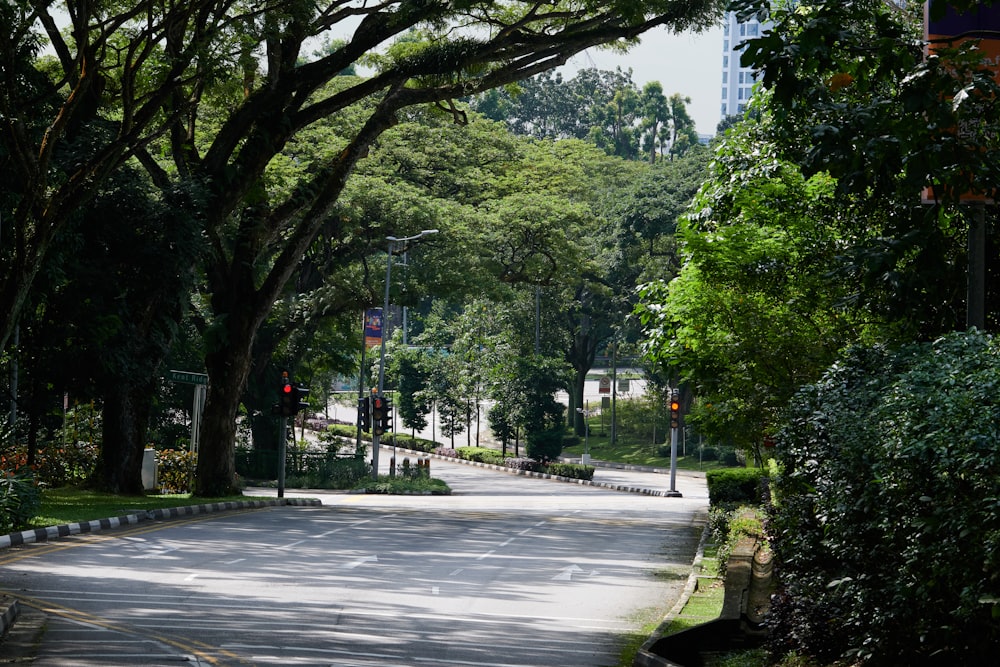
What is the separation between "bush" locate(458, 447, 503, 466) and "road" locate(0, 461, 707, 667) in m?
39.4

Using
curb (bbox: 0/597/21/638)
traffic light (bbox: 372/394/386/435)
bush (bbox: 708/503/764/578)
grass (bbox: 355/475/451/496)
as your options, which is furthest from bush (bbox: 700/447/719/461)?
curb (bbox: 0/597/21/638)

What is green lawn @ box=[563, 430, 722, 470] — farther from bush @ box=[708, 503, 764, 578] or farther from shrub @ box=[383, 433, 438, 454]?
bush @ box=[708, 503, 764, 578]

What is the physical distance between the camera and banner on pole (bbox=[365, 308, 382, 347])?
2092 inches

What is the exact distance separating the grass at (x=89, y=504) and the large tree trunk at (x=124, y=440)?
21.6 inches

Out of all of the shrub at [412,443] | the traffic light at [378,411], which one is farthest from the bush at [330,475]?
the shrub at [412,443]

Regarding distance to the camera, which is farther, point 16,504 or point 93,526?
point 93,526

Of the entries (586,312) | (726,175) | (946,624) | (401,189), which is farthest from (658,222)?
(946,624)

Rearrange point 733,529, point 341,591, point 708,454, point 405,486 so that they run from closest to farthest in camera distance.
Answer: point 341,591, point 733,529, point 405,486, point 708,454

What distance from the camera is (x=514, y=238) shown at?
46844mm

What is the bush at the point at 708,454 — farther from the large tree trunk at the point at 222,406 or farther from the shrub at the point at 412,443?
the large tree trunk at the point at 222,406

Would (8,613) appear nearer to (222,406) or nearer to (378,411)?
Answer: (222,406)

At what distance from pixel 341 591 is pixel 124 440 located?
15756 millimetres

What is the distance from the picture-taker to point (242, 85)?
29.9 meters

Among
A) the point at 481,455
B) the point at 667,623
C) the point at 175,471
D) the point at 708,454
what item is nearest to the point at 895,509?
the point at 667,623
